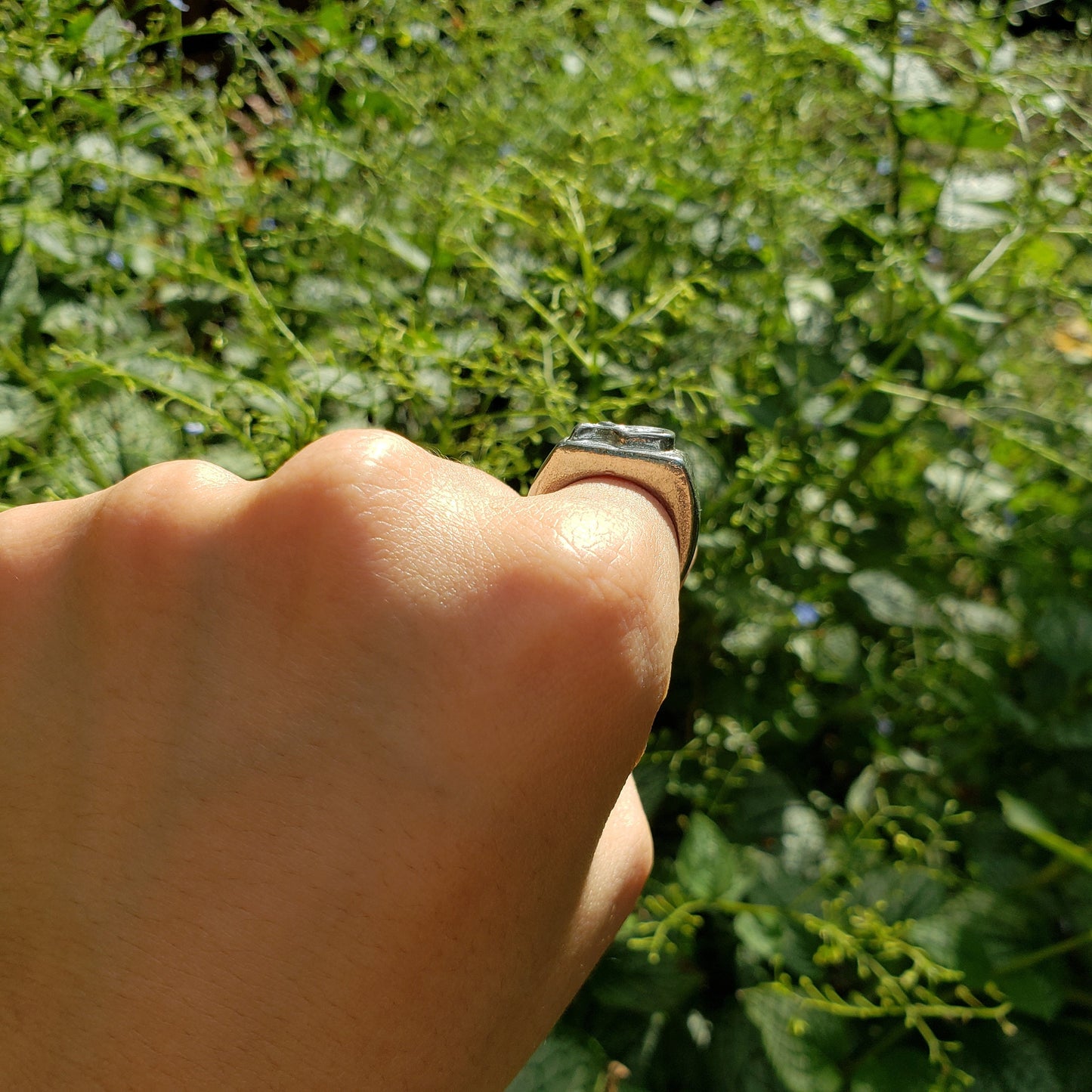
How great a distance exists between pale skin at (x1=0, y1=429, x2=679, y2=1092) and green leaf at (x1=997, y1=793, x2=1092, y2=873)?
0.57m

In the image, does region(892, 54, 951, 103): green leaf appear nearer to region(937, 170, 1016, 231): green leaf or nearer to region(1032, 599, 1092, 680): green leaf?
region(937, 170, 1016, 231): green leaf

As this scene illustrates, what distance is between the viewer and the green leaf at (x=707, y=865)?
0.81 meters

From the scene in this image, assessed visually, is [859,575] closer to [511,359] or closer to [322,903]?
[511,359]

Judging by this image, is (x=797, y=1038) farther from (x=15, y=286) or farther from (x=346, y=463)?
(x=15, y=286)

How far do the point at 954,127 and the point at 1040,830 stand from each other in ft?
2.25

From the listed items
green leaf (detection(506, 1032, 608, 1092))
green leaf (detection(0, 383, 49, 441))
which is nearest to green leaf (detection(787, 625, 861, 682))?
green leaf (detection(506, 1032, 608, 1092))

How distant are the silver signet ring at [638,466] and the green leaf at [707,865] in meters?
Answer: 0.40

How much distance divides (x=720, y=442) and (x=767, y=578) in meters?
0.17

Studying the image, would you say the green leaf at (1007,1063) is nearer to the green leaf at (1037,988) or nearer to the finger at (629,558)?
the green leaf at (1037,988)

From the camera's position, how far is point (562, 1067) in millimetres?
752

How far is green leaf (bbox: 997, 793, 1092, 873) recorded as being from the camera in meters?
0.78

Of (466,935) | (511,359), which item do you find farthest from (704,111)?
(466,935)

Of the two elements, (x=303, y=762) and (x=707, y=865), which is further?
(x=707, y=865)

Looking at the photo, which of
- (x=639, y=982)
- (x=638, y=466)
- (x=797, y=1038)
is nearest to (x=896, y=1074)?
(x=797, y=1038)
